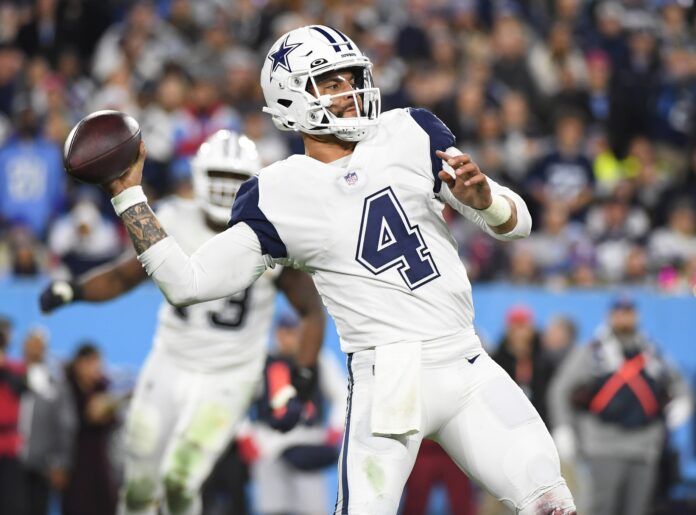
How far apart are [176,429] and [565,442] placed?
11.1 ft

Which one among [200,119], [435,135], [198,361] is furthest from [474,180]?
[200,119]

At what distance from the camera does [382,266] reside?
4359 mm

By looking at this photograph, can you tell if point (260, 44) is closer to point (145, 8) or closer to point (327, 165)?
point (145, 8)

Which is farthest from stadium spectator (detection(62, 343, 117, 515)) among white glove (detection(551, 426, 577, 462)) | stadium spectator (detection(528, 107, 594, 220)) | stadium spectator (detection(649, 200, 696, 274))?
stadium spectator (detection(649, 200, 696, 274))

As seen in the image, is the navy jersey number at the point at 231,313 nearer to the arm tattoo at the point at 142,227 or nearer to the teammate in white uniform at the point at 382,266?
the teammate in white uniform at the point at 382,266

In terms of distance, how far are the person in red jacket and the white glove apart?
3.40m

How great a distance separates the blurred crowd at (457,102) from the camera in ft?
33.8

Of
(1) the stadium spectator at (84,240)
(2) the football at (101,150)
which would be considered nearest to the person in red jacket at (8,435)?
(1) the stadium spectator at (84,240)

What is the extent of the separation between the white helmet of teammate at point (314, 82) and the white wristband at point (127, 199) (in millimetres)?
580

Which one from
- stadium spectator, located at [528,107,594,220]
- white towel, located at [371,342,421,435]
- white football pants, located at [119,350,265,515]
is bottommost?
stadium spectator, located at [528,107,594,220]

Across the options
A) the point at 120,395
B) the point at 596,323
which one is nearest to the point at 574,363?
the point at 596,323

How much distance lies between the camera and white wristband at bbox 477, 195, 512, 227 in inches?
169

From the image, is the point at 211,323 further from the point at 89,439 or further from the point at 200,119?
the point at 200,119

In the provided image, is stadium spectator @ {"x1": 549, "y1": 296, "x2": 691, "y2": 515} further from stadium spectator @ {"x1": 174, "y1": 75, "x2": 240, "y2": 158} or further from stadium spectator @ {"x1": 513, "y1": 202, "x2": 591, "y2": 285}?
stadium spectator @ {"x1": 174, "y1": 75, "x2": 240, "y2": 158}
